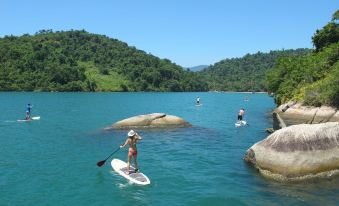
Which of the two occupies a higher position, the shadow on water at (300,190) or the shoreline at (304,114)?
the shoreline at (304,114)

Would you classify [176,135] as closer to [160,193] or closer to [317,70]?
[160,193]

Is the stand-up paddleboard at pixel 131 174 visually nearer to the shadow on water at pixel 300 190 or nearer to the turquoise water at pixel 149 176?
the turquoise water at pixel 149 176

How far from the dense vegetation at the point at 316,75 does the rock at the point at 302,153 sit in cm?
2569

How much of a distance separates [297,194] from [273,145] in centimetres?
426

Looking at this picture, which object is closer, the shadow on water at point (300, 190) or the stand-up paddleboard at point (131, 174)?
the shadow on water at point (300, 190)

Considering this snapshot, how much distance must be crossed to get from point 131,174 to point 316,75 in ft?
152

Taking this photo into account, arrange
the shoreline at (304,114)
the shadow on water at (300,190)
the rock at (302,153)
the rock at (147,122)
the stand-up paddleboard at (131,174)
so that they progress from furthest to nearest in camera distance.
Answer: the shoreline at (304,114)
the rock at (147,122)
the rock at (302,153)
the stand-up paddleboard at (131,174)
the shadow on water at (300,190)

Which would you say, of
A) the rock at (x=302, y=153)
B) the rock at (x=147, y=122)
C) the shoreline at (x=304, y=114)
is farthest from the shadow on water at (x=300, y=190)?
the rock at (x=147, y=122)

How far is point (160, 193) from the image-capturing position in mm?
20141

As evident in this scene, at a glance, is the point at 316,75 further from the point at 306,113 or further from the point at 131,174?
the point at 131,174

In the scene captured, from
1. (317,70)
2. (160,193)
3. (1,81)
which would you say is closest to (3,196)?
(160,193)

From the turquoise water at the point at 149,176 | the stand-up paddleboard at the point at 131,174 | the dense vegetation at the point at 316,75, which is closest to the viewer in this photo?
the turquoise water at the point at 149,176

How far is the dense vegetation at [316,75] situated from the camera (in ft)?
158

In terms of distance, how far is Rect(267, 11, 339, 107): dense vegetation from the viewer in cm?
4828
